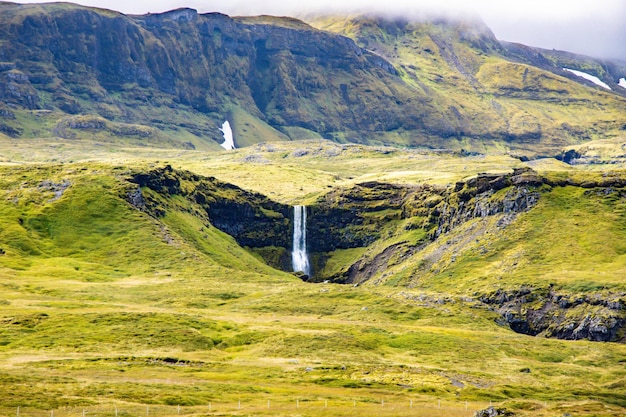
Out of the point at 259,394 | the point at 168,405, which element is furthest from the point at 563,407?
the point at 168,405

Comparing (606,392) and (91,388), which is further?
(606,392)

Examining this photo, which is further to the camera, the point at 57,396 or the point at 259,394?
the point at 259,394

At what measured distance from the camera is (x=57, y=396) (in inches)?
5089

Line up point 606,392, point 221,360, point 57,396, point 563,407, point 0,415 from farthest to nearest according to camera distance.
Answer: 1. point 221,360
2. point 606,392
3. point 563,407
4. point 57,396
5. point 0,415

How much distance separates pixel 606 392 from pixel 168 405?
82698mm

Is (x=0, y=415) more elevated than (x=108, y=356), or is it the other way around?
(x=0, y=415)

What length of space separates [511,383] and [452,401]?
31872 millimetres

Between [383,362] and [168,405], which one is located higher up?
[168,405]

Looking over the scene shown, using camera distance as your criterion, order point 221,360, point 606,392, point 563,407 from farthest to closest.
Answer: point 221,360 < point 606,392 < point 563,407

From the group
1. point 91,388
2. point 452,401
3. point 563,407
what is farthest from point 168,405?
point 563,407

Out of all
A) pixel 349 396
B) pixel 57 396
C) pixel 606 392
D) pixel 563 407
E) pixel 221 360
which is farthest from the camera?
pixel 221 360

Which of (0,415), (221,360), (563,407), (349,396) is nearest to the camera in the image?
(0,415)

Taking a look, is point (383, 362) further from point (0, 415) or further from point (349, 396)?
point (0, 415)

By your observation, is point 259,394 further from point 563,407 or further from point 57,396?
point 563,407
